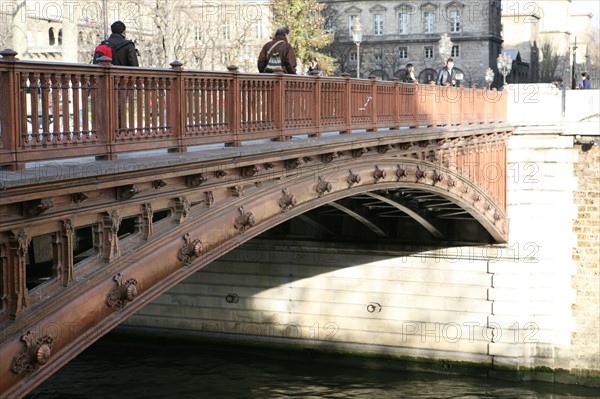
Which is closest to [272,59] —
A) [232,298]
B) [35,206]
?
[35,206]

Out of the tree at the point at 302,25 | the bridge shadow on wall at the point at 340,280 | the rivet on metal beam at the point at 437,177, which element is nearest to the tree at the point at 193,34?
the tree at the point at 302,25

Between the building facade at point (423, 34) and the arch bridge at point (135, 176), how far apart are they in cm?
6304

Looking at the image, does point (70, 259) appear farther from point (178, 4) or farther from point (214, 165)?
point (178, 4)

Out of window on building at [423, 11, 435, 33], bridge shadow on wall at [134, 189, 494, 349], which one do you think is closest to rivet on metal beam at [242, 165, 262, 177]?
bridge shadow on wall at [134, 189, 494, 349]

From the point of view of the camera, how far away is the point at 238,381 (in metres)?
24.7

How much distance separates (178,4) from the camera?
3619 centimetres

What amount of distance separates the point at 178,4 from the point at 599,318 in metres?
17.3

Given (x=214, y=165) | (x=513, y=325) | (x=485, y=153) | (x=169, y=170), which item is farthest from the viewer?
(x=513, y=325)

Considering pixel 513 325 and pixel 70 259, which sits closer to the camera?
pixel 70 259

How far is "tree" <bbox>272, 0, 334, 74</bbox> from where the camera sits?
52.6 m

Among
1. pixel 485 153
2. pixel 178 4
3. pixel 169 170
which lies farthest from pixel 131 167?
pixel 178 4

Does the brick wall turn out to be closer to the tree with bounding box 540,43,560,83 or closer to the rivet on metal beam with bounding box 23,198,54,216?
the rivet on metal beam with bounding box 23,198,54,216

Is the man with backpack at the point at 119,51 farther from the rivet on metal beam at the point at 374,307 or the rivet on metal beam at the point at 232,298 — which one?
the rivet on metal beam at the point at 232,298

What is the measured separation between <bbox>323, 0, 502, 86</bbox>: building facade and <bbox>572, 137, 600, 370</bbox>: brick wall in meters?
51.9
